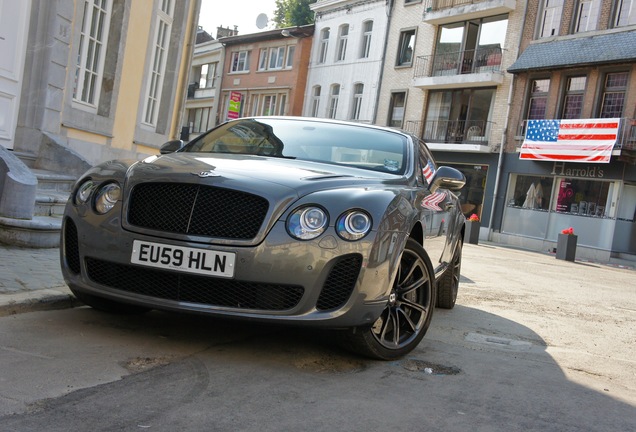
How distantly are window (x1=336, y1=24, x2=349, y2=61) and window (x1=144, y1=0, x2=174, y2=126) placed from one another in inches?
1083

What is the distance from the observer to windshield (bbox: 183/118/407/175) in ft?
16.6

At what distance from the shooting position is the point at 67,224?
4336mm

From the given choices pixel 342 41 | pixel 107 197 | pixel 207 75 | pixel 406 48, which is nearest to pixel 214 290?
pixel 107 197

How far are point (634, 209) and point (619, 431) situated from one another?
2361cm

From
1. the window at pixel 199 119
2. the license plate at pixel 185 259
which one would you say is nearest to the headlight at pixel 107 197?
the license plate at pixel 185 259

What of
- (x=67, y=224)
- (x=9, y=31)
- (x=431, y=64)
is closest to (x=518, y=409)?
(x=67, y=224)

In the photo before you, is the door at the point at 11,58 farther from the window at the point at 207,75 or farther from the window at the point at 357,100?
the window at the point at 207,75

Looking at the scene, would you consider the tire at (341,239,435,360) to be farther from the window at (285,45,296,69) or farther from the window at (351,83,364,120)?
the window at (285,45,296,69)

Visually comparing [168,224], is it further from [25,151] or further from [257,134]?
[25,151]

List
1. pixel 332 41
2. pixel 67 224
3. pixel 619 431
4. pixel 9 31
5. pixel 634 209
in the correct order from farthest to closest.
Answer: pixel 332 41, pixel 634 209, pixel 9 31, pixel 67 224, pixel 619 431

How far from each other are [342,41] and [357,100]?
14.2 ft

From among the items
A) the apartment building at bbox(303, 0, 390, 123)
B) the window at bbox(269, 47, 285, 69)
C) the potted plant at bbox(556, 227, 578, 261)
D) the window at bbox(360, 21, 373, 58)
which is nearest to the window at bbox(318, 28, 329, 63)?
the apartment building at bbox(303, 0, 390, 123)

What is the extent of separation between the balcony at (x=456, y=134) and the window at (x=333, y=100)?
7.18 metres

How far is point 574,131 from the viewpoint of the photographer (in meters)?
26.1
